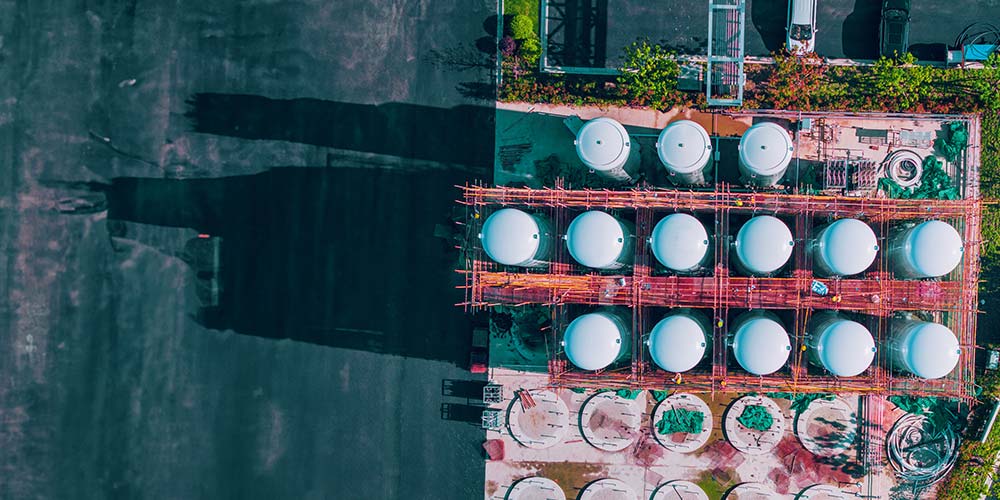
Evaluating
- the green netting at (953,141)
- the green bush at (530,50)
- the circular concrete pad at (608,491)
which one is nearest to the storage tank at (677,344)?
the circular concrete pad at (608,491)

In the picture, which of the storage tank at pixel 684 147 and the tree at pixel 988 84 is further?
the tree at pixel 988 84

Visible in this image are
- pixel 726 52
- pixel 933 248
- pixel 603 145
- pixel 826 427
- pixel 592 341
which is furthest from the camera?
pixel 826 427

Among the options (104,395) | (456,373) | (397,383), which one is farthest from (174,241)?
(456,373)

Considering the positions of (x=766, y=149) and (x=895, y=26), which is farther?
(x=895, y=26)

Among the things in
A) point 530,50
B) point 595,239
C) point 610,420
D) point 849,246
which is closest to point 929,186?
point 849,246

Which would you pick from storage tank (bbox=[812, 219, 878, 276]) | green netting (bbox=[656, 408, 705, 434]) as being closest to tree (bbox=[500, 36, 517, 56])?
storage tank (bbox=[812, 219, 878, 276])

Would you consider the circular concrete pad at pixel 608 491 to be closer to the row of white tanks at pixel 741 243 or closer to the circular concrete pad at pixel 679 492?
the circular concrete pad at pixel 679 492

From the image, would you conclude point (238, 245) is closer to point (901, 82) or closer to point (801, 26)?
point (801, 26)
